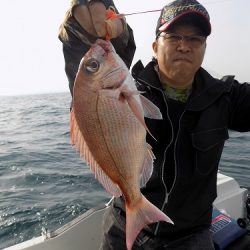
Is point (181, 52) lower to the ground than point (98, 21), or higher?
lower

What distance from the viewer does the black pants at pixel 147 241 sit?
2.69 meters

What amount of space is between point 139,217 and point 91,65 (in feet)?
2.72

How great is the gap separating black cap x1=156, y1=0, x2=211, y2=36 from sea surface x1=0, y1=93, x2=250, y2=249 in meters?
3.96

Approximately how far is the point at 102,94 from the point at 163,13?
1278mm

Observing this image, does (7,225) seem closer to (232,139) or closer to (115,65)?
(115,65)

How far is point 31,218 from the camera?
5.89 metres

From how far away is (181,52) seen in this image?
255 cm

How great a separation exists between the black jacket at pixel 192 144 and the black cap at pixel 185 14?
38 centimetres

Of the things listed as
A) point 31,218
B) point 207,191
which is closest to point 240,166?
point 31,218

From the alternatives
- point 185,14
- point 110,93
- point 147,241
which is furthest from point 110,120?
point 147,241

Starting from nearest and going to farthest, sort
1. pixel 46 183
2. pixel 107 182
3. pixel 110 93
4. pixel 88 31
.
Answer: pixel 110 93
pixel 107 182
pixel 88 31
pixel 46 183

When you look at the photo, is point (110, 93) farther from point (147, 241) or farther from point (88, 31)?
point (147, 241)

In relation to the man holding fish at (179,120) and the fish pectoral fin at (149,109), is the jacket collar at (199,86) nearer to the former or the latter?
the man holding fish at (179,120)

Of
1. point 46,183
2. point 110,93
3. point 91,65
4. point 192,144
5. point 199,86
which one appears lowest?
point 46,183
